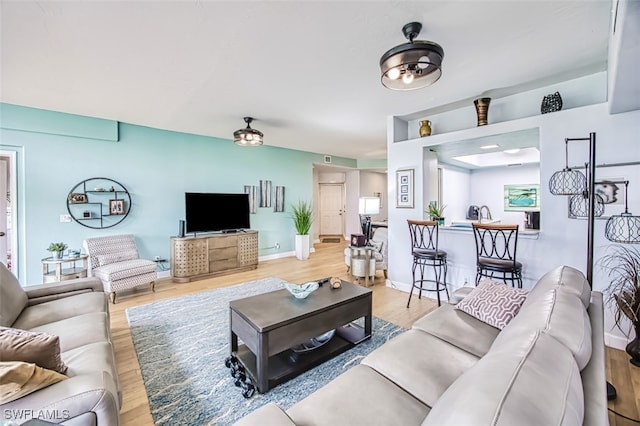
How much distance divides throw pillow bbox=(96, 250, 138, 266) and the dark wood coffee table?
9.35 ft

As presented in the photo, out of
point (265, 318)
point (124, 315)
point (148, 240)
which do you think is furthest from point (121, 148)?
point (265, 318)

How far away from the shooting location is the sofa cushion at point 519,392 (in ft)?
1.82

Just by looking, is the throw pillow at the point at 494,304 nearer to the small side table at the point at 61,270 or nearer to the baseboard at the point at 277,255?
the small side table at the point at 61,270

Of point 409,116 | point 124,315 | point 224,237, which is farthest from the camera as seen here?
point 224,237

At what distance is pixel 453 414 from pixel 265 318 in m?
1.53

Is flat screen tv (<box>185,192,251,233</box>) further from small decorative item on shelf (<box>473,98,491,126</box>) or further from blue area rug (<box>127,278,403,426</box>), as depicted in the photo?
small decorative item on shelf (<box>473,98,491,126</box>)

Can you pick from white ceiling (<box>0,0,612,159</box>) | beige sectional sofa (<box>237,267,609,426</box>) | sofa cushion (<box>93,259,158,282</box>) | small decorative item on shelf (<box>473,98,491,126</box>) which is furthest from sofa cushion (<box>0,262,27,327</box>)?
small decorative item on shelf (<box>473,98,491,126</box>)

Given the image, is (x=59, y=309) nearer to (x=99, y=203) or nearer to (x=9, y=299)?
(x=9, y=299)

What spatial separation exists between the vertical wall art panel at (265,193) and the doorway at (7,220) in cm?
377

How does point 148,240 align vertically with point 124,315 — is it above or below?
above

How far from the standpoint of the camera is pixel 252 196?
19.5ft

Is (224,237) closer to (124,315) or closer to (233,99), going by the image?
(124,315)

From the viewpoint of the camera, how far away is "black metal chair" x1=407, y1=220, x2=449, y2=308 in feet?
11.0

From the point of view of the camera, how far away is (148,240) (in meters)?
4.65
